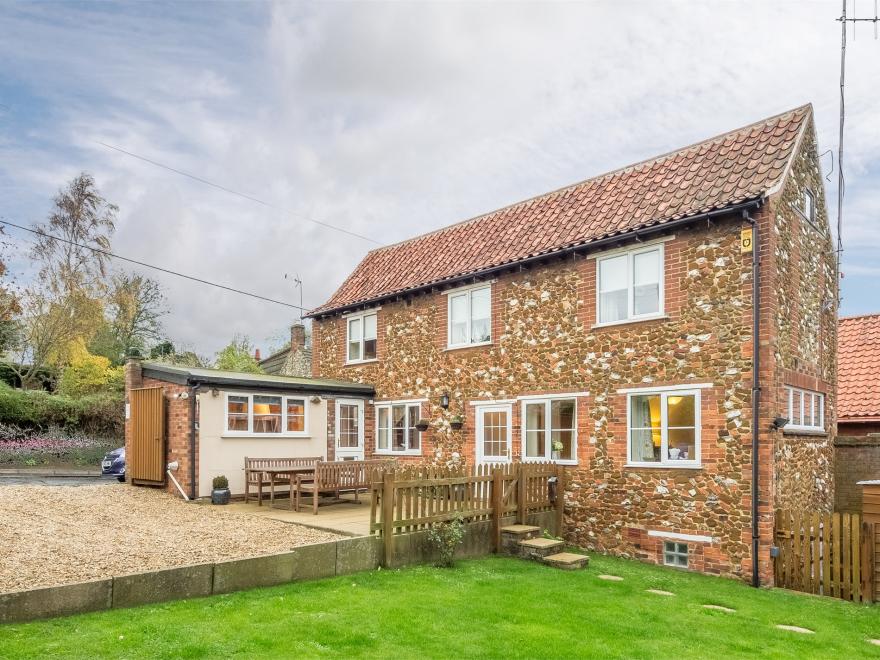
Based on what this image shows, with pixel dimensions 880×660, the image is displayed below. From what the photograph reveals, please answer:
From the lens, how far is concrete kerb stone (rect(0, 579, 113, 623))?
615 centimetres

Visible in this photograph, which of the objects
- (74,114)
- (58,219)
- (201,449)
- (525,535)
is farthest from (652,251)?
(58,219)

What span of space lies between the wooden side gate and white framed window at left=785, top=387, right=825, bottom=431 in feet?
44.0

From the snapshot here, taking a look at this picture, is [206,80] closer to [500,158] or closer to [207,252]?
[500,158]

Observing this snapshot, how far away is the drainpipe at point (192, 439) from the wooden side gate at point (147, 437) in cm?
116

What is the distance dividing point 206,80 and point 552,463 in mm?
12273

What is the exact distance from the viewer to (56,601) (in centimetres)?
643

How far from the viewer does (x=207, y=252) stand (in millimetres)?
29703

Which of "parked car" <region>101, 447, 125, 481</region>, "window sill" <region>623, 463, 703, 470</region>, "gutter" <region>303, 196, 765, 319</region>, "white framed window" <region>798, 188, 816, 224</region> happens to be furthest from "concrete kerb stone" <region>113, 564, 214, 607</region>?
"parked car" <region>101, 447, 125, 481</region>

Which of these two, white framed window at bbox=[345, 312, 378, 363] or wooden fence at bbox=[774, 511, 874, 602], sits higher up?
white framed window at bbox=[345, 312, 378, 363]

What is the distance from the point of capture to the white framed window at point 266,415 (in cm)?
1571

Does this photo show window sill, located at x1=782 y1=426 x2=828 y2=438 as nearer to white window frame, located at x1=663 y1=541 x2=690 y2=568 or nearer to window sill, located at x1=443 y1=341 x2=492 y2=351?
white window frame, located at x1=663 y1=541 x2=690 y2=568

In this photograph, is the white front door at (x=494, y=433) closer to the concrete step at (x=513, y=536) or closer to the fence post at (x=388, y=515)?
the concrete step at (x=513, y=536)

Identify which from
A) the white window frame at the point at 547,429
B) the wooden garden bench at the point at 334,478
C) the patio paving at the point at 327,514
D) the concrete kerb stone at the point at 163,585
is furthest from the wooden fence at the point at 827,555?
the concrete kerb stone at the point at 163,585

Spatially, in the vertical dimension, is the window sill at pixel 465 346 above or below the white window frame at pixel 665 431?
above
